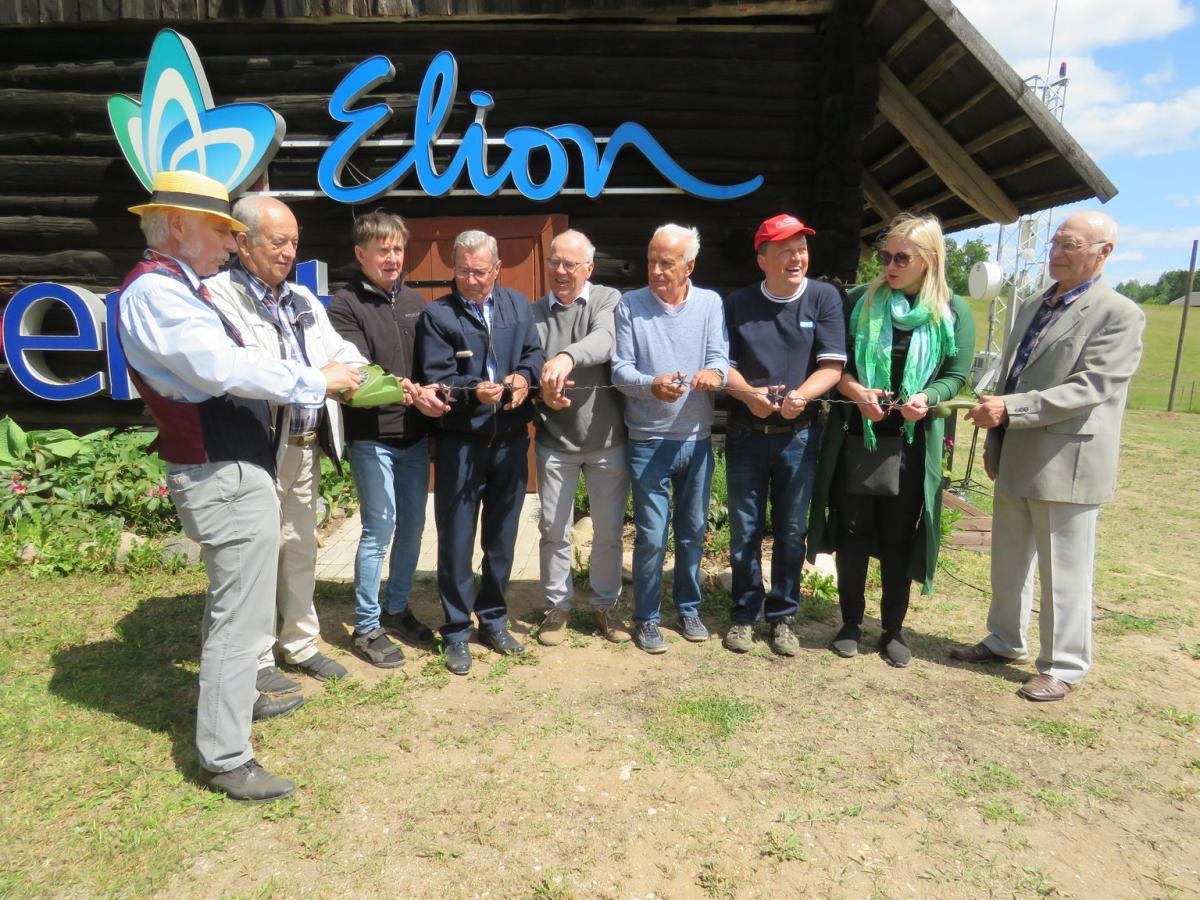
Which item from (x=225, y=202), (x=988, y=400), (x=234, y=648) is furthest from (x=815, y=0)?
(x=234, y=648)

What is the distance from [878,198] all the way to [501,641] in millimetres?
7850

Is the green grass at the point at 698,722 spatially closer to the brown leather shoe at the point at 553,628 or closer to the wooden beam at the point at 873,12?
the brown leather shoe at the point at 553,628

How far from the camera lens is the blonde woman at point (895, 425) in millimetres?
3332

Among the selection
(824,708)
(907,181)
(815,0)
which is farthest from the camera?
(907,181)

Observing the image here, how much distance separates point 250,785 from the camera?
2.56m

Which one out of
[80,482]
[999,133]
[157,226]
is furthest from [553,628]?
[999,133]

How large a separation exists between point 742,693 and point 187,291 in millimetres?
2720

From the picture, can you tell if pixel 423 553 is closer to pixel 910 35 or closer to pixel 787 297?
pixel 787 297

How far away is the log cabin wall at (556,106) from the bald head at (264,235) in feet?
10.7

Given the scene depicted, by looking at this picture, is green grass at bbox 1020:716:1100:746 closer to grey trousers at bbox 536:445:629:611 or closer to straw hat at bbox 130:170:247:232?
grey trousers at bbox 536:445:629:611

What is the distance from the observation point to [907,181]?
26.5 ft

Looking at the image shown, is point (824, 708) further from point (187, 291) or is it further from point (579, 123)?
point (579, 123)

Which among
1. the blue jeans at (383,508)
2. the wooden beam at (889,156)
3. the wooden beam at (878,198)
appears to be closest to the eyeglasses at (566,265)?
the blue jeans at (383,508)

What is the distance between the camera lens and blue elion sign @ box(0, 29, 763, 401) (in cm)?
562
